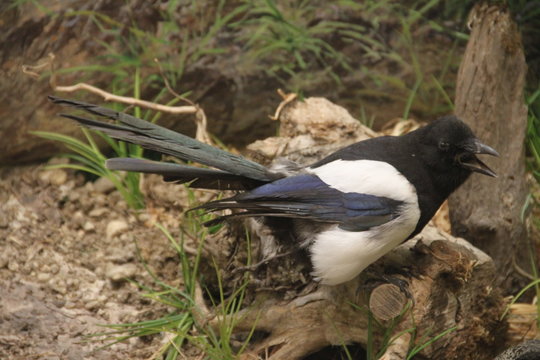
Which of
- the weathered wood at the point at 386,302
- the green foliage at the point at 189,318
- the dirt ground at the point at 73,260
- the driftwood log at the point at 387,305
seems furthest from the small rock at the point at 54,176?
the weathered wood at the point at 386,302

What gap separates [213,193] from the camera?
298 centimetres

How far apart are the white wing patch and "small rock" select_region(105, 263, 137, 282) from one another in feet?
3.16

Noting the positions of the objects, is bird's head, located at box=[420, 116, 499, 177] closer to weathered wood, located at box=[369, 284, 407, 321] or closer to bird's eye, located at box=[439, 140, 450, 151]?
bird's eye, located at box=[439, 140, 450, 151]

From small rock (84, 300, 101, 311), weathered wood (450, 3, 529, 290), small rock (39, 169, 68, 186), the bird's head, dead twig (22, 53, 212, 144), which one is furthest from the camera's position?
small rock (39, 169, 68, 186)

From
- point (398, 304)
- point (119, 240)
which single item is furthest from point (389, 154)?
point (119, 240)

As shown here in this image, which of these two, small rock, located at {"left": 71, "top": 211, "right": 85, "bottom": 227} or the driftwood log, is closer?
Answer: the driftwood log

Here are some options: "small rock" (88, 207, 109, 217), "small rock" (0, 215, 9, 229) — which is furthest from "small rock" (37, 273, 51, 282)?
"small rock" (88, 207, 109, 217)

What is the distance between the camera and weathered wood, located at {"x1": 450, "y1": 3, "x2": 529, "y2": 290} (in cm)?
293

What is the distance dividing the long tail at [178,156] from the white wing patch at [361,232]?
0.27 m

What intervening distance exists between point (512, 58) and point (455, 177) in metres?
0.82

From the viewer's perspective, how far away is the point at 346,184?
238 centimetres

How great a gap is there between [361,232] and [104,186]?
1599mm

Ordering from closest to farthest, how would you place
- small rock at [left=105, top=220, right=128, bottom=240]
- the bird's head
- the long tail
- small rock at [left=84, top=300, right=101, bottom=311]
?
1. the long tail
2. the bird's head
3. small rock at [left=84, top=300, right=101, bottom=311]
4. small rock at [left=105, top=220, right=128, bottom=240]

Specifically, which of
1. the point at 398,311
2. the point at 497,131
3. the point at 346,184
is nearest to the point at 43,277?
the point at 346,184
